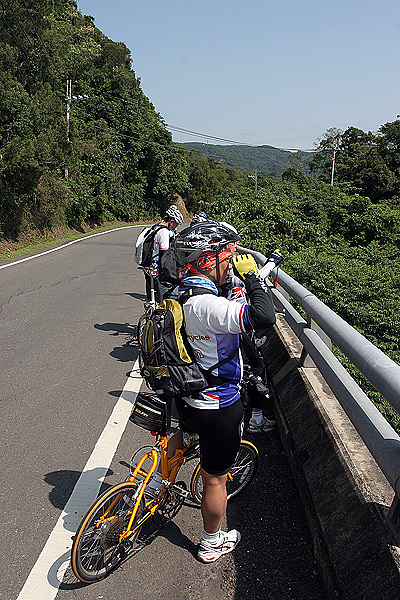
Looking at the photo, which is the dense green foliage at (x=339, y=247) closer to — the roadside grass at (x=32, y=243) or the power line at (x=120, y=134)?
the roadside grass at (x=32, y=243)

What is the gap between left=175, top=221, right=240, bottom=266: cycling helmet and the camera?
9.27 feet

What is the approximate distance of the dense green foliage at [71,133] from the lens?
2352 cm

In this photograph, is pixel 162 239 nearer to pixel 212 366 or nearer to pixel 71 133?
pixel 212 366

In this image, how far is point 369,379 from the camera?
2418 millimetres

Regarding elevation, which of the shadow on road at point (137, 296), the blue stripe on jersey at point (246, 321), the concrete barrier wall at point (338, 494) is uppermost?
the blue stripe on jersey at point (246, 321)

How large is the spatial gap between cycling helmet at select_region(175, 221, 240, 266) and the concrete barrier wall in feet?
4.54

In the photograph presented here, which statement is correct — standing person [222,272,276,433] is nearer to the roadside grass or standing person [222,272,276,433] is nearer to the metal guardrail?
the metal guardrail

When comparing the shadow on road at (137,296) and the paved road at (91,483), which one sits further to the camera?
the shadow on road at (137,296)

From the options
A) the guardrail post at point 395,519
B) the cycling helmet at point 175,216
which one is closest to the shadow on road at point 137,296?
the cycling helmet at point 175,216

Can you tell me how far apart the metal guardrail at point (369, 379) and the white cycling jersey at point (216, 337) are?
0.60 meters

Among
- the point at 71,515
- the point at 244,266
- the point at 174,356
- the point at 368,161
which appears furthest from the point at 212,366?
the point at 368,161

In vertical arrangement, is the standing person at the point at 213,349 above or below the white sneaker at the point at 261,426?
above

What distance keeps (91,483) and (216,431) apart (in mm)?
1400

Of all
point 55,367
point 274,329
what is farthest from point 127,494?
point 55,367
